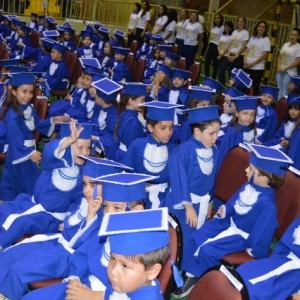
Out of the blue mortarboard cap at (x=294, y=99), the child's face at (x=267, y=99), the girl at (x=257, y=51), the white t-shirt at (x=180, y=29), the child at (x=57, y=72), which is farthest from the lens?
the white t-shirt at (x=180, y=29)

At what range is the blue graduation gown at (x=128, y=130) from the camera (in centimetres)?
453

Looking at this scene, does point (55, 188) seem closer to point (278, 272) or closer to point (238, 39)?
point (278, 272)

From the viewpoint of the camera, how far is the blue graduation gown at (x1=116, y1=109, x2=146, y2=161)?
453 cm

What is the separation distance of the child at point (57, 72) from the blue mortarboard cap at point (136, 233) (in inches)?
228

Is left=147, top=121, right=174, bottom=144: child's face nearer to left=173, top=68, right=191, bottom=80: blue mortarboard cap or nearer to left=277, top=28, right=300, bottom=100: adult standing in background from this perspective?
left=173, top=68, right=191, bottom=80: blue mortarboard cap

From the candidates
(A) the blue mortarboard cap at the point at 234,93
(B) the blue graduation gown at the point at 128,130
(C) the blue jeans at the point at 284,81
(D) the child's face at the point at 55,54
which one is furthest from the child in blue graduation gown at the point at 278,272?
(C) the blue jeans at the point at 284,81

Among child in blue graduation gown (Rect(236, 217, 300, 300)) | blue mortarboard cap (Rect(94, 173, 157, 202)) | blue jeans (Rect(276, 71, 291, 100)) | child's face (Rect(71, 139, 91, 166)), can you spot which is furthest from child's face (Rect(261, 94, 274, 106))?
blue mortarboard cap (Rect(94, 173, 157, 202))

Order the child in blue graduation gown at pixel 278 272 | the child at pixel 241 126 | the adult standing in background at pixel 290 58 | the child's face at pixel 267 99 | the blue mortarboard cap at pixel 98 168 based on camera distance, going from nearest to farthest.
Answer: the child in blue graduation gown at pixel 278 272 < the blue mortarboard cap at pixel 98 168 < the child at pixel 241 126 < the child's face at pixel 267 99 < the adult standing in background at pixel 290 58

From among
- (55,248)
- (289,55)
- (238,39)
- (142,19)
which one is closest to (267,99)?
(289,55)

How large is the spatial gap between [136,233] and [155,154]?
1.92 metres

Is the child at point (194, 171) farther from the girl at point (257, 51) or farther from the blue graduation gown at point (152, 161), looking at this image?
the girl at point (257, 51)

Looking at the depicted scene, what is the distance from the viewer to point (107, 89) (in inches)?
189

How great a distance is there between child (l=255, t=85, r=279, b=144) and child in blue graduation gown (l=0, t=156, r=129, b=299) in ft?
10.8

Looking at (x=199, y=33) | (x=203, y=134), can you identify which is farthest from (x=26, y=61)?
(x=203, y=134)
